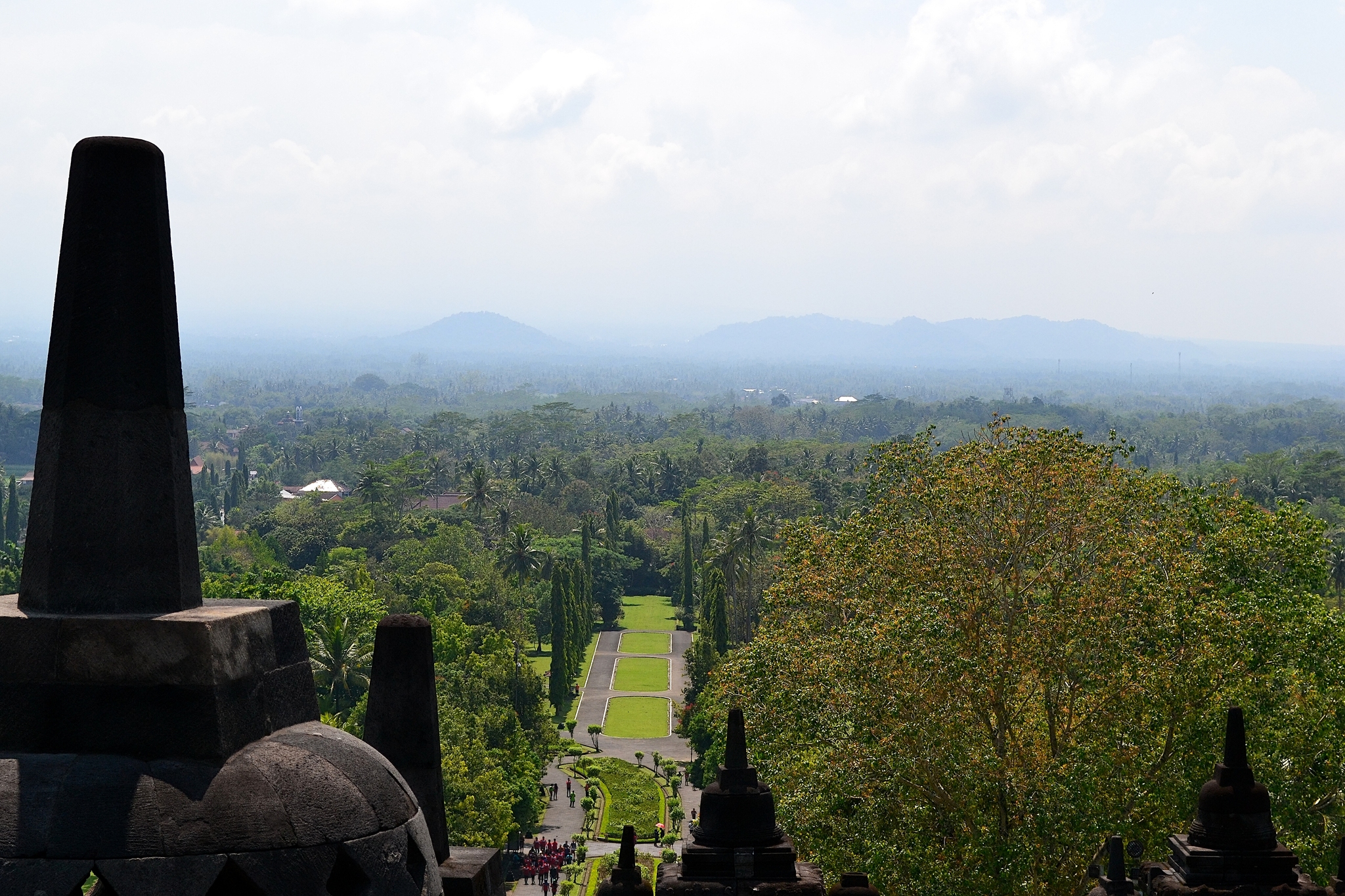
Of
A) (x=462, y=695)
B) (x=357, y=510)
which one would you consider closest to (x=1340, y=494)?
(x=357, y=510)

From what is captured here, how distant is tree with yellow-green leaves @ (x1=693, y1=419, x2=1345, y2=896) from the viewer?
18906mm

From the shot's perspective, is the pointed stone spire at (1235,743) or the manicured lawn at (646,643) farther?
the manicured lawn at (646,643)

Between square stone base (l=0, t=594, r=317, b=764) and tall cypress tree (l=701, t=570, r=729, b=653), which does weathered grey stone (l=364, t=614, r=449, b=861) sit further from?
tall cypress tree (l=701, t=570, r=729, b=653)

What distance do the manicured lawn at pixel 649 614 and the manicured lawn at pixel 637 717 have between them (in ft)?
67.3

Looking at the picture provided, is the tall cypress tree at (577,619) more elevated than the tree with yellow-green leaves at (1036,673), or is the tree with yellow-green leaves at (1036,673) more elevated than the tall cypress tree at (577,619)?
the tree with yellow-green leaves at (1036,673)

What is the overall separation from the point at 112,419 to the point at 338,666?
4103cm

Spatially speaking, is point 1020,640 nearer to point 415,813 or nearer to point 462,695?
point 415,813

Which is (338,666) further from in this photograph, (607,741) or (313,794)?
(313,794)

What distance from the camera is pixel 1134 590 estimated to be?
21.3 m

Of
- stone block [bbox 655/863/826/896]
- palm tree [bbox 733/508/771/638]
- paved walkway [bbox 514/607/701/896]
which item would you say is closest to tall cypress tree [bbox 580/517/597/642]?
paved walkway [bbox 514/607/701/896]

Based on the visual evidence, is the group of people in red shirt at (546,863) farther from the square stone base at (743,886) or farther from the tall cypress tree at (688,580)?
the tall cypress tree at (688,580)

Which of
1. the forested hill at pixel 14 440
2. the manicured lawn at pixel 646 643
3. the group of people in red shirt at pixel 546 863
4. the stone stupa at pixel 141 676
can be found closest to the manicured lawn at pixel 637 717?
the manicured lawn at pixel 646 643

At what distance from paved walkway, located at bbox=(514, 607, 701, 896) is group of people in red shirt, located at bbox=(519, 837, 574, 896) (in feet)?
1.48

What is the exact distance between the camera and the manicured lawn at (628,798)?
46.6 m
